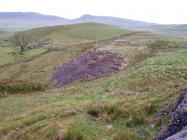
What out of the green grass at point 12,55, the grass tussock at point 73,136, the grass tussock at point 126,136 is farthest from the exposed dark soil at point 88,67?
the green grass at point 12,55

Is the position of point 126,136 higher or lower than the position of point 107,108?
higher

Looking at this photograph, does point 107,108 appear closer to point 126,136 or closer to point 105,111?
point 105,111

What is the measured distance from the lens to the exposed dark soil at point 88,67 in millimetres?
46312

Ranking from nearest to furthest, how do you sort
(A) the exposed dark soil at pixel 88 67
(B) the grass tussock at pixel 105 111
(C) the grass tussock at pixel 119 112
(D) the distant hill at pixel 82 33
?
(C) the grass tussock at pixel 119 112 → (B) the grass tussock at pixel 105 111 → (A) the exposed dark soil at pixel 88 67 → (D) the distant hill at pixel 82 33

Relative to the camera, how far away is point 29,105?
29.2 meters

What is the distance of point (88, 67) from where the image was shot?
4925 cm

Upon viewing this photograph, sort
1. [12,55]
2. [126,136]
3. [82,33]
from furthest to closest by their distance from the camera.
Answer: [82,33], [12,55], [126,136]

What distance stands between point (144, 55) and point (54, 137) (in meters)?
36.2

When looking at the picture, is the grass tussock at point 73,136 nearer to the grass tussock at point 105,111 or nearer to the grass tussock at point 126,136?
the grass tussock at point 126,136

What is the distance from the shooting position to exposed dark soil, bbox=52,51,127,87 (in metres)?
46.3

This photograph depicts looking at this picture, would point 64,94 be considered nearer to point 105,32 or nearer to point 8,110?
point 8,110

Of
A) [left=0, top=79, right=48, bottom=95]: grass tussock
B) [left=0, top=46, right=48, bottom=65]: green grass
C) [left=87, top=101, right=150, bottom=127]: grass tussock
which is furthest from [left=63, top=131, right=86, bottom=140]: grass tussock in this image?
[left=0, top=46, right=48, bottom=65]: green grass

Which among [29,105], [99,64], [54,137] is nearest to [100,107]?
[54,137]

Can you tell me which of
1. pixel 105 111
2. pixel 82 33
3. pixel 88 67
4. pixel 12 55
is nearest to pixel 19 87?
pixel 88 67
